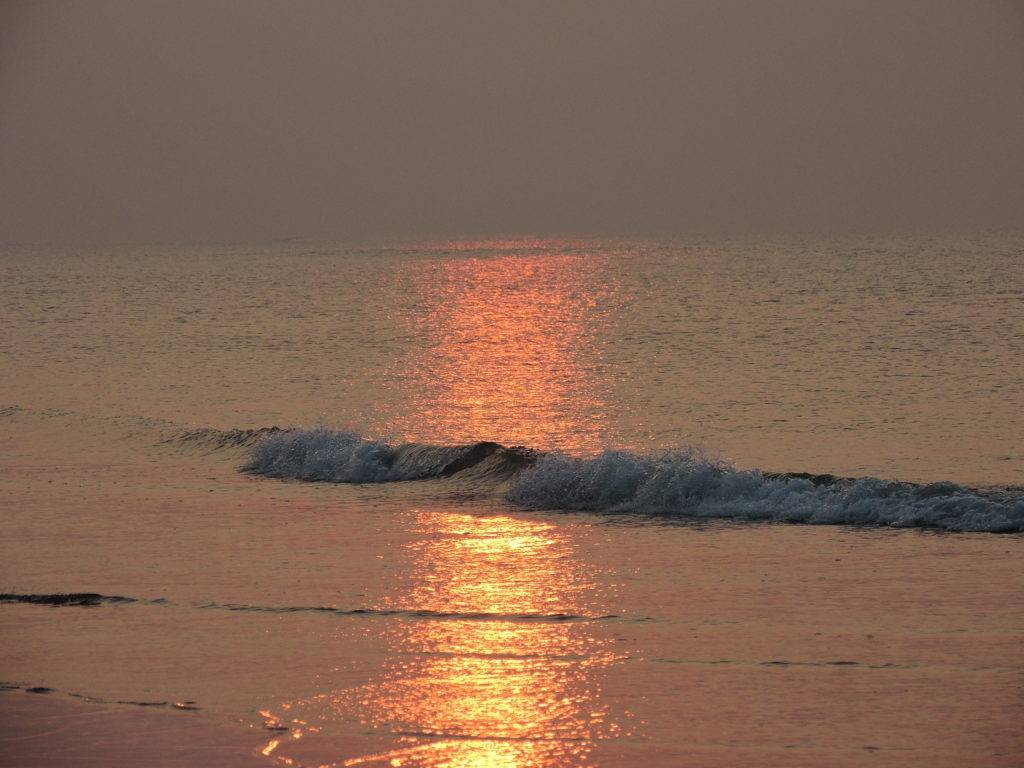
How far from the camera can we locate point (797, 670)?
358 inches

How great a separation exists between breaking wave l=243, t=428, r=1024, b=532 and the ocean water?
53mm

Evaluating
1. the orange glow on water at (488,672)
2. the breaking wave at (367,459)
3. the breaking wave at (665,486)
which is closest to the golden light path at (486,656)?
the orange glow on water at (488,672)

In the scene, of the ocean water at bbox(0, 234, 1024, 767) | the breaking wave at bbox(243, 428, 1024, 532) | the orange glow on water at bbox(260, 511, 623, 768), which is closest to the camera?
the orange glow on water at bbox(260, 511, 623, 768)

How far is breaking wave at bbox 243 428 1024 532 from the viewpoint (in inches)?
593

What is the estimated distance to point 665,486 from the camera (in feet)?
54.5

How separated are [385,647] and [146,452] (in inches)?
492

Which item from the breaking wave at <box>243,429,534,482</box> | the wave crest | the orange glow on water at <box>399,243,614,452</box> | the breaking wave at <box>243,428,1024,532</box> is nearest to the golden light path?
the orange glow on water at <box>399,243,614,452</box>

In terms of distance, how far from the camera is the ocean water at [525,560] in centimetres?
812

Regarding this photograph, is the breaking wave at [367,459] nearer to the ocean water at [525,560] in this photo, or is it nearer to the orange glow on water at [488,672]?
the ocean water at [525,560]

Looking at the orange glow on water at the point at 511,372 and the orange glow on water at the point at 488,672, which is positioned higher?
the orange glow on water at the point at 511,372

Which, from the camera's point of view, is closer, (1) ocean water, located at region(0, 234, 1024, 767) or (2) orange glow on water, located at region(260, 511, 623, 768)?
(2) orange glow on water, located at region(260, 511, 623, 768)

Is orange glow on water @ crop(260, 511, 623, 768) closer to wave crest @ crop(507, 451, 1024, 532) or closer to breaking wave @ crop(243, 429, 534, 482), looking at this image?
wave crest @ crop(507, 451, 1024, 532)

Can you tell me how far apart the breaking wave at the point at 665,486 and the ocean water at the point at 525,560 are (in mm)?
53

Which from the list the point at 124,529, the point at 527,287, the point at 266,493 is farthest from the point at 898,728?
the point at 527,287
